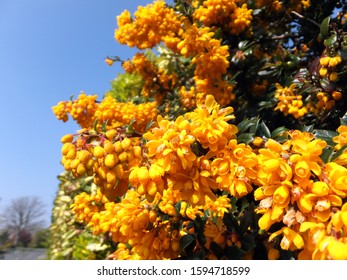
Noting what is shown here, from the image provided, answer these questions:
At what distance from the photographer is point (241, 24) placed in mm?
2494

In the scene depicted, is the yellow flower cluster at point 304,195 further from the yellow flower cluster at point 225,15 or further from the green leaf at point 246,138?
the yellow flower cluster at point 225,15

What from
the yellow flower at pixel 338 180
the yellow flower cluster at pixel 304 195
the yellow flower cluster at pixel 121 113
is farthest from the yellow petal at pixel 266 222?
the yellow flower cluster at pixel 121 113

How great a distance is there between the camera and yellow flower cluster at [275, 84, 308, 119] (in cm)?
207

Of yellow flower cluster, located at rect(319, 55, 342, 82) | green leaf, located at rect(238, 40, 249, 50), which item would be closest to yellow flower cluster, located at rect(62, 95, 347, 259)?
yellow flower cluster, located at rect(319, 55, 342, 82)

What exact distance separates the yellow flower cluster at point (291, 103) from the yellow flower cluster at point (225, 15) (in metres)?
0.67

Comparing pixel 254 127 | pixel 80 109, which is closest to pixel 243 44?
pixel 80 109

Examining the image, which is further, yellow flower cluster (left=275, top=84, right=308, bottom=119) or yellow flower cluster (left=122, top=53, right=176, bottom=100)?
yellow flower cluster (left=122, top=53, right=176, bottom=100)

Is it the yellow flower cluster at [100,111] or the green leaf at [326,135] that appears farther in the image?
the yellow flower cluster at [100,111]

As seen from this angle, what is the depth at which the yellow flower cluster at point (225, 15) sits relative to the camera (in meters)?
2.39

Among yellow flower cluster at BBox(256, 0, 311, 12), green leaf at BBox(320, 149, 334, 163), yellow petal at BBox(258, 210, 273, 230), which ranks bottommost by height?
yellow petal at BBox(258, 210, 273, 230)

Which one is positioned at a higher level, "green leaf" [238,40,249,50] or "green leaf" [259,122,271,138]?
"green leaf" [238,40,249,50]

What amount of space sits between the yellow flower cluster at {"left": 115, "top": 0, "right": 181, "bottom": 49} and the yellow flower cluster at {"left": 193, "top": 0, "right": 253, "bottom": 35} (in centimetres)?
26

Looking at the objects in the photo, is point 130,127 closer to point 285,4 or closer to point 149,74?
point 149,74

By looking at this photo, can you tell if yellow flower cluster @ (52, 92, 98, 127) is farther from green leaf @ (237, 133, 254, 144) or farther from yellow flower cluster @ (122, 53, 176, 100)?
green leaf @ (237, 133, 254, 144)
